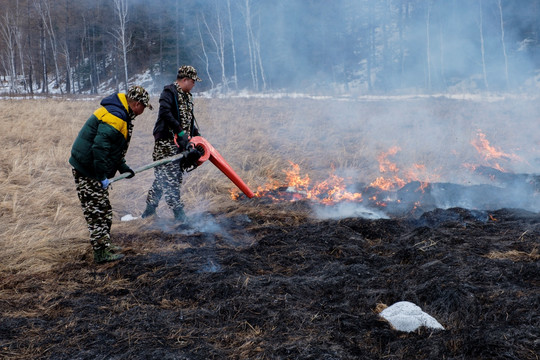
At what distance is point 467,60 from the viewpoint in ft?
101

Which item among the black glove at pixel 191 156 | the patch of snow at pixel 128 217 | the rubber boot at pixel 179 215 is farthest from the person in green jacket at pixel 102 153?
the patch of snow at pixel 128 217

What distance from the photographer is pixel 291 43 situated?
29.1 meters

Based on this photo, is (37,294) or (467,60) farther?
(467,60)

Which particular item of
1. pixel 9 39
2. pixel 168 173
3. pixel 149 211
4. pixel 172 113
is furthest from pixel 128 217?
pixel 9 39

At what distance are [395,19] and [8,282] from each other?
36749mm

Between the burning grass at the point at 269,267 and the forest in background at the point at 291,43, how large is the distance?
63.5ft

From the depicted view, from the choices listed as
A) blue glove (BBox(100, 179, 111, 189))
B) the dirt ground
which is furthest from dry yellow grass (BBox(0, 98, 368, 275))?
blue glove (BBox(100, 179, 111, 189))

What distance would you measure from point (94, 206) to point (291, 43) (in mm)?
26870

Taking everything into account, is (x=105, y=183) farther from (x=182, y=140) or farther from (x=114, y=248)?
(x=182, y=140)

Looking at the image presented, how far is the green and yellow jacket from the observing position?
3943 millimetres

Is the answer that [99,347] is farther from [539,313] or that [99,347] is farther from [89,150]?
[539,313]

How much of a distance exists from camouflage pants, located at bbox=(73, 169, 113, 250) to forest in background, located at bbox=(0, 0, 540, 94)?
22082 mm

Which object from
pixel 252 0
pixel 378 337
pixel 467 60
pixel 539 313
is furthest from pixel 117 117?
pixel 467 60

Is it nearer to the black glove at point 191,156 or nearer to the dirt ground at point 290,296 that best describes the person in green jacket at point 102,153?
the dirt ground at point 290,296
